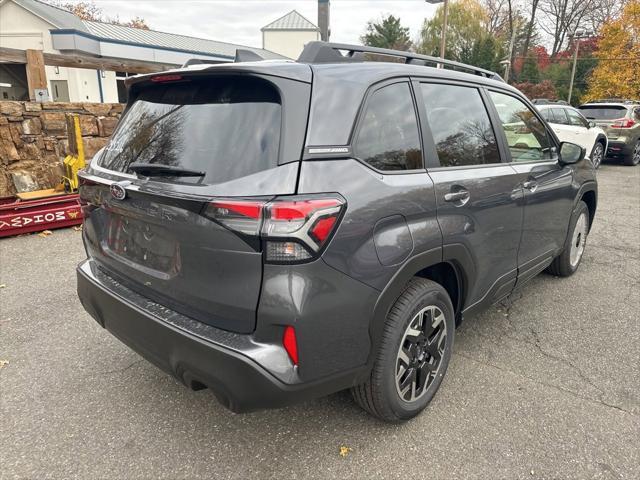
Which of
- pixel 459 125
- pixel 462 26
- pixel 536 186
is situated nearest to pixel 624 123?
pixel 536 186

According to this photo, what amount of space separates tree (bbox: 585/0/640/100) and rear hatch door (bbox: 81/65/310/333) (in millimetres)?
32279

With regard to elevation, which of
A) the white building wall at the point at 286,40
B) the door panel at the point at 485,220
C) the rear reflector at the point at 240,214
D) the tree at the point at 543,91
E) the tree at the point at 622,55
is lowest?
the door panel at the point at 485,220

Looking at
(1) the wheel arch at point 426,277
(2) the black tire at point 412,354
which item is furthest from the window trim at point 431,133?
(2) the black tire at point 412,354

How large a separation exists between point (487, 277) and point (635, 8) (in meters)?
31.3

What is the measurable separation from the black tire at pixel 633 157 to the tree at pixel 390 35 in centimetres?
4343

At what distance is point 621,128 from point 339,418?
48.2 ft

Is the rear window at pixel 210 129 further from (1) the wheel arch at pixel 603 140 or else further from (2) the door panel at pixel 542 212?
(1) the wheel arch at pixel 603 140

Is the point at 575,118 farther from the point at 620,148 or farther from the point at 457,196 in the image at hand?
the point at 457,196

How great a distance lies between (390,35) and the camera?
2115 inches

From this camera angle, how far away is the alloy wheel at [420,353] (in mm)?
2412

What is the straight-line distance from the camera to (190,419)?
258cm

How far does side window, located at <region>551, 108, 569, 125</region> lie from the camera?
1173 centimetres

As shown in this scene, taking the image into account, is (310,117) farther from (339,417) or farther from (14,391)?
(14,391)

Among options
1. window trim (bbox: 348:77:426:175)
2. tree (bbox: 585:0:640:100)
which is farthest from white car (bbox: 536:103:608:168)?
tree (bbox: 585:0:640:100)
